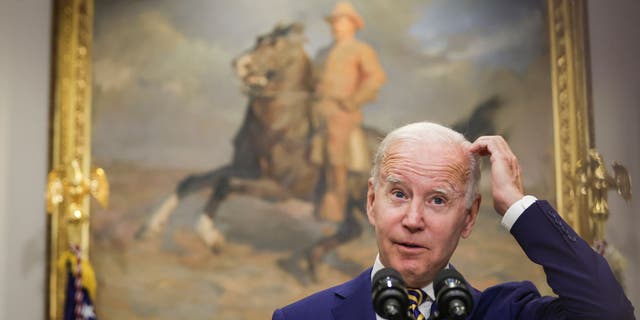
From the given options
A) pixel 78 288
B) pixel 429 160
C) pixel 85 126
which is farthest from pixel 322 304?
pixel 85 126

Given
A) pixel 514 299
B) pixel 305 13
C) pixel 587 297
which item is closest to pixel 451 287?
pixel 587 297

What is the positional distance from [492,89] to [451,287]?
15.0ft

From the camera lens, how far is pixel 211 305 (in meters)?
6.29

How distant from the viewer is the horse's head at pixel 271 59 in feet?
21.2

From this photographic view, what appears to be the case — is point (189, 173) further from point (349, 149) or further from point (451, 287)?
point (451, 287)

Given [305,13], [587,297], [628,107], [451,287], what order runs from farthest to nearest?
[305,13] < [628,107] < [587,297] < [451,287]

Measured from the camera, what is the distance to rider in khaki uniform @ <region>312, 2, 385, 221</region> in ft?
20.8

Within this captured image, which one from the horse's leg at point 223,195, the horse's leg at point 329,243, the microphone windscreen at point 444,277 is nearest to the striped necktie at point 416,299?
the microphone windscreen at point 444,277

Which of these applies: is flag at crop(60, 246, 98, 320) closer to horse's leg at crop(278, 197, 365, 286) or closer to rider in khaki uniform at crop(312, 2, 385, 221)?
horse's leg at crop(278, 197, 365, 286)

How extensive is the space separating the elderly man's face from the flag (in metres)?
4.10

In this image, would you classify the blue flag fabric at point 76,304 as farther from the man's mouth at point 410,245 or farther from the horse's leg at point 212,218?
the man's mouth at point 410,245

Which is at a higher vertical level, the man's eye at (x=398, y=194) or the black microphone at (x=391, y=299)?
the man's eye at (x=398, y=194)

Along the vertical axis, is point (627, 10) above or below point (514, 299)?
above

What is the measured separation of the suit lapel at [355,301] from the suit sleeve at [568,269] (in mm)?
536
